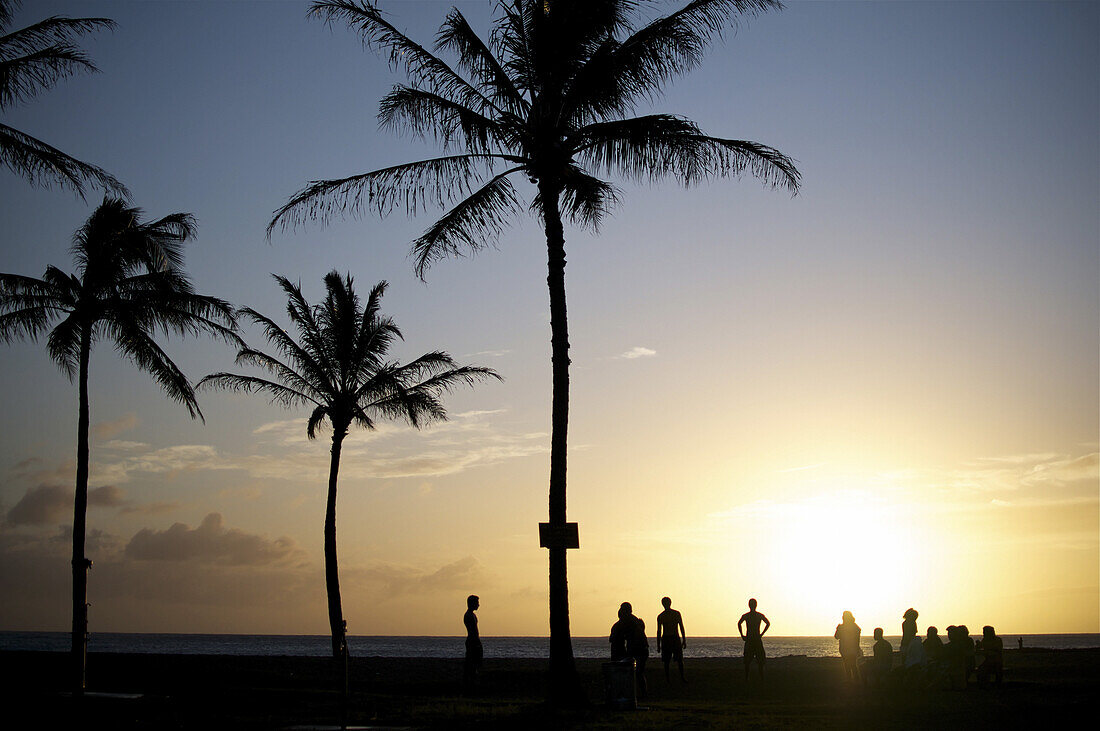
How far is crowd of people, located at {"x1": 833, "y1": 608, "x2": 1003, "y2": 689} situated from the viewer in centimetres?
1794

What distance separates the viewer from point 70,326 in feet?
80.8

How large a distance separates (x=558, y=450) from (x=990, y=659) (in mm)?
9303

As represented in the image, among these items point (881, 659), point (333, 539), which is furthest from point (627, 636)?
point (333, 539)

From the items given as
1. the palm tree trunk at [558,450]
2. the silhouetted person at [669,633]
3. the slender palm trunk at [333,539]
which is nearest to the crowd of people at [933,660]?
the silhouetted person at [669,633]

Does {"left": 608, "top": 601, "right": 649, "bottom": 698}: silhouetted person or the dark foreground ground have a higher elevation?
{"left": 608, "top": 601, "right": 649, "bottom": 698}: silhouetted person

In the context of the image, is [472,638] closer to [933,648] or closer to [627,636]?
[627,636]

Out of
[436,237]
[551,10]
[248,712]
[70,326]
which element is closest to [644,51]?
[551,10]

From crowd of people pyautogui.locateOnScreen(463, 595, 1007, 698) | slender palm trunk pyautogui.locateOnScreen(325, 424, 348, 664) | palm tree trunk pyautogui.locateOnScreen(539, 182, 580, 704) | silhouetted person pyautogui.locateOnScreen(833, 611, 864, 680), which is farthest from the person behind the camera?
slender palm trunk pyautogui.locateOnScreen(325, 424, 348, 664)

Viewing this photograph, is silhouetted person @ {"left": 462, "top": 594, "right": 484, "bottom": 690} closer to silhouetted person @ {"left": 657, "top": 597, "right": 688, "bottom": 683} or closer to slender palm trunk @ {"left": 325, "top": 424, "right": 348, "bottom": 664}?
silhouetted person @ {"left": 657, "top": 597, "right": 688, "bottom": 683}

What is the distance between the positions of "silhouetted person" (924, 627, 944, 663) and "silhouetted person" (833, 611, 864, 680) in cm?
144

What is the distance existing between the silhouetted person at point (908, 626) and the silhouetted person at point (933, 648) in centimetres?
29

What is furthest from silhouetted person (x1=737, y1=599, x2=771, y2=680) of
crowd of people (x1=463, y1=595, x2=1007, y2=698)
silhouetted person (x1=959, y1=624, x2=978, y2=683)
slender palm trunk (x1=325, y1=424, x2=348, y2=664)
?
slender palm trunk (x1=325, y1=424, x2=348, y2=664)

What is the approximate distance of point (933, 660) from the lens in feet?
59.2

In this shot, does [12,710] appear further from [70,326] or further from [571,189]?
[70,326]
